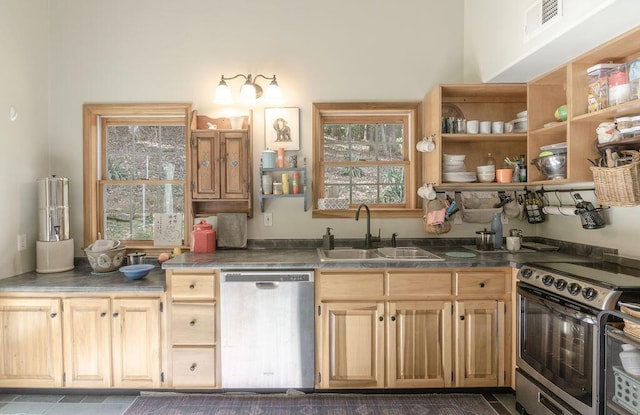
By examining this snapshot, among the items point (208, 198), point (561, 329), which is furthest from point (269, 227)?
point (561, 329)

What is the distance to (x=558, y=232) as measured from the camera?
2.90 meters

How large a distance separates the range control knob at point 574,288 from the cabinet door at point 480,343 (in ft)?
2.06

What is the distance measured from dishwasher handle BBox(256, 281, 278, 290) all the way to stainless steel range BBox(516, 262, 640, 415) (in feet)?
5.12

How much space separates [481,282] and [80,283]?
269 cm

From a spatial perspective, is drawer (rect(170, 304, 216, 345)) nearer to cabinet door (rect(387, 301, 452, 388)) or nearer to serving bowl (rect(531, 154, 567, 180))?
cabinet door (rect(387, 301, 452, 388))

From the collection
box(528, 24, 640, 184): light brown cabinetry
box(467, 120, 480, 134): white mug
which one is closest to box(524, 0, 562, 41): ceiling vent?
box(528, 24, 640, 184): light brown cabinetry

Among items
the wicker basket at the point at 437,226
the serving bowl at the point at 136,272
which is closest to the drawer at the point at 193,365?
the serving bowl at the point at 136,272

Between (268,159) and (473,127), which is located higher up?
(473,127)

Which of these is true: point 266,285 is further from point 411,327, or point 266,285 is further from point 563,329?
point 563,329

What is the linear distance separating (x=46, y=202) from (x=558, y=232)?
3.96 metres

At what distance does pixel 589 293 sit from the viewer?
173cm

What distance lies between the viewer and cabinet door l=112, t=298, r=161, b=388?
2418mm

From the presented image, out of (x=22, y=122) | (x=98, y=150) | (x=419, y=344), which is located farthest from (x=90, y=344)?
(x=419, y=344)

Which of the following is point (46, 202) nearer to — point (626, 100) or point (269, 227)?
point (269, 227)
